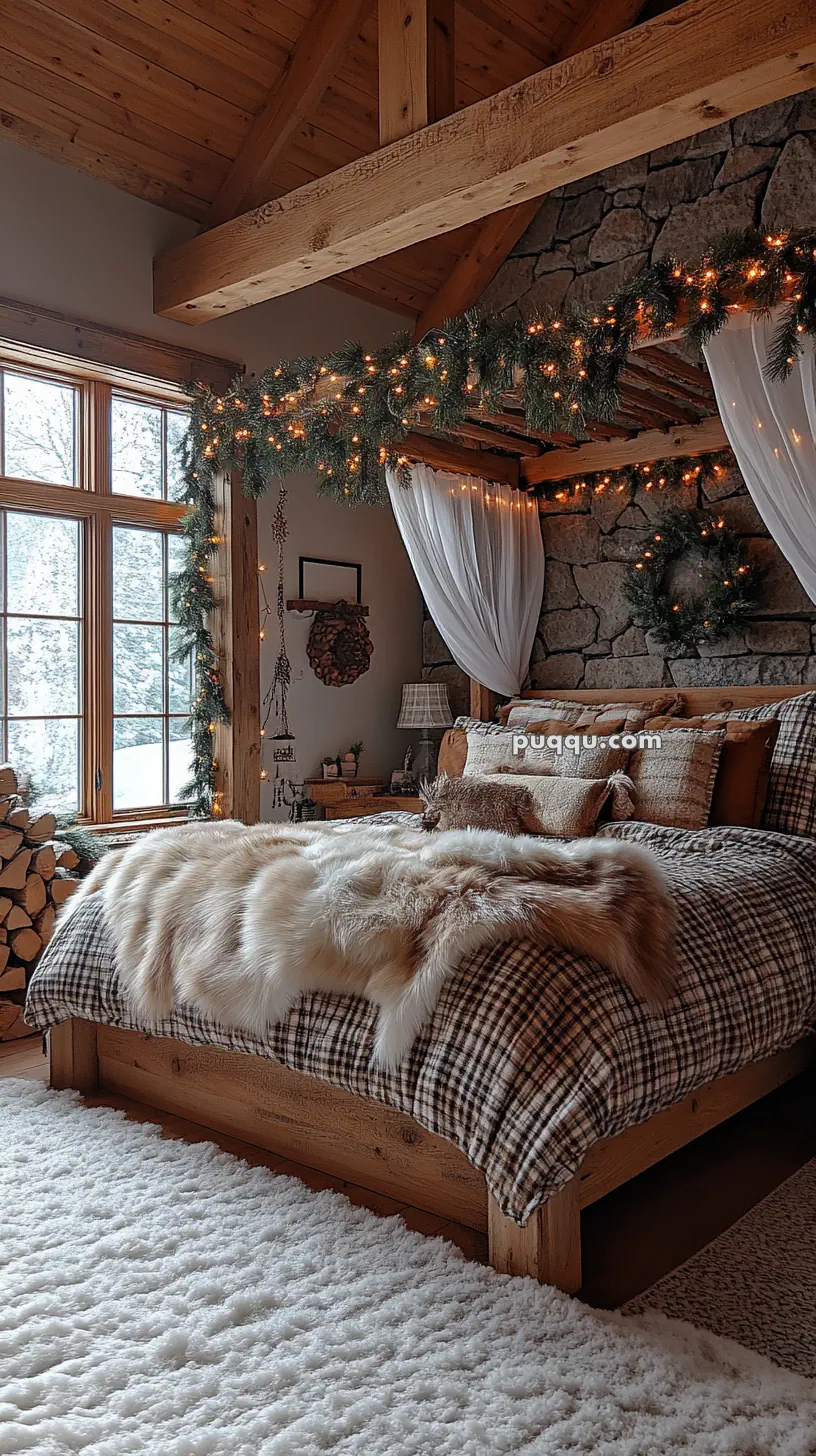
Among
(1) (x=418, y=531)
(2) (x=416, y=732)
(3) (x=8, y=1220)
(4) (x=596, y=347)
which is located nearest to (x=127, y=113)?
(1) (x=418, y=531)

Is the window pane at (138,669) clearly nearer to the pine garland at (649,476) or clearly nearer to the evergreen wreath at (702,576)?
the pine garland at (649,476)

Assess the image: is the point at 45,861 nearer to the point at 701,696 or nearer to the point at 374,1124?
the point at 374,1124

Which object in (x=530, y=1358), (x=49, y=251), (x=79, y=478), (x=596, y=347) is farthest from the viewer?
(x=79, y=478)

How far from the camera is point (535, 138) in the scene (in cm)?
313

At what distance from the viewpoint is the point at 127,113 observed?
4.37m

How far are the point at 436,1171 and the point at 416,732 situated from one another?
12.7 ft

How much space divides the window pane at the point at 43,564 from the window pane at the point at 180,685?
0.56 metres

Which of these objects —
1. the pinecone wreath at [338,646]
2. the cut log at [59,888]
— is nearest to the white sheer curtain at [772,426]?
the pinecone wreath at [338,646]

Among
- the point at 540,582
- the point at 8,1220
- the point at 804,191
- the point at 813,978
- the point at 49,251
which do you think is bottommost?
the point at 8,1220

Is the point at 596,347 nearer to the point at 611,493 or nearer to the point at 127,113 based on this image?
the point at 611,493

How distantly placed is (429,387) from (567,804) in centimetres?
149

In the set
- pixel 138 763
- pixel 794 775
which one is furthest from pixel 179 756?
pixel 794 775

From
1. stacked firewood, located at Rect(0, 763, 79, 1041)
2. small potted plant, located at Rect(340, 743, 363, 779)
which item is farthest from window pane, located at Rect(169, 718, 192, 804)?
stacked firewood, located at Rect(0, 763, 79, 1041)

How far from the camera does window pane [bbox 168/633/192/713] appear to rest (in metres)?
4.94
